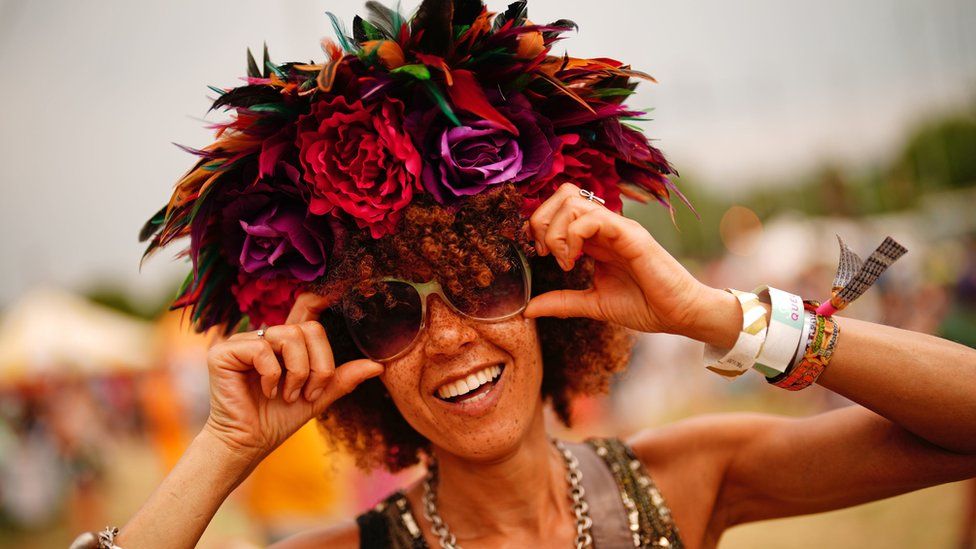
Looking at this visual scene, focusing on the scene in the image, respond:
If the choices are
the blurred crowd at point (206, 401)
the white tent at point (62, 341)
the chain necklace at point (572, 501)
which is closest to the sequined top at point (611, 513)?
the chain necklace at point (572, 501)

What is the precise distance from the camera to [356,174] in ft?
6.65

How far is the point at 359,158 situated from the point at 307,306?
52 centimetres

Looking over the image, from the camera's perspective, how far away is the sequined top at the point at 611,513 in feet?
7.89

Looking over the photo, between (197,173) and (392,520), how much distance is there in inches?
52.7

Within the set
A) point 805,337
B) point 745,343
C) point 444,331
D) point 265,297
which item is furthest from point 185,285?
point 805,337

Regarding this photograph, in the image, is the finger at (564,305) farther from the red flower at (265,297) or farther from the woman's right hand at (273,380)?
the red flower at (265,297)

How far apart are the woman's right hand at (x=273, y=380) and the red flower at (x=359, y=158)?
37cm

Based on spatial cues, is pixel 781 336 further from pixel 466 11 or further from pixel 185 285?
pixel 185 285

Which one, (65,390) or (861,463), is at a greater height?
(861,463)

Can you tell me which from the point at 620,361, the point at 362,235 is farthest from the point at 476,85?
the point at 620,361

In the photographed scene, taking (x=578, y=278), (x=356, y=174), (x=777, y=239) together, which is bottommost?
(x=777, y=239)

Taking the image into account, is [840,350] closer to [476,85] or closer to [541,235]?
[541,235]

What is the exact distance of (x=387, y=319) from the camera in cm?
225

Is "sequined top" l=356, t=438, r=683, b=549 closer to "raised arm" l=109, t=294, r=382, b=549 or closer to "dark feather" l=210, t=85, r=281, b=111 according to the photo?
"raised arm" l=109, t=294, r=382, b=549
